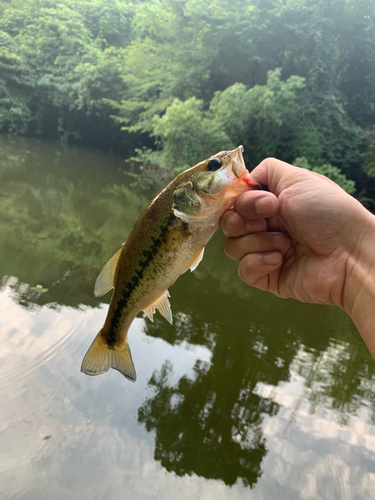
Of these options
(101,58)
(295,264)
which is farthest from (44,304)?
(101,58)

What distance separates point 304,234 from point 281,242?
0.15 meters

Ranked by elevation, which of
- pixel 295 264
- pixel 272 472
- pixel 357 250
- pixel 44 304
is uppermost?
pixel 357 250

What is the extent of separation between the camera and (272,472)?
3229 millimetres

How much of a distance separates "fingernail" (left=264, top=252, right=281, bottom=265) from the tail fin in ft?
3.21

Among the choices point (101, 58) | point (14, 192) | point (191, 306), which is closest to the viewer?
point (191, 306)

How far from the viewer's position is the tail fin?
175 cm

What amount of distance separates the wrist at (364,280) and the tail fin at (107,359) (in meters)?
1.23

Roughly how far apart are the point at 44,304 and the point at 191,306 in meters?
2.28

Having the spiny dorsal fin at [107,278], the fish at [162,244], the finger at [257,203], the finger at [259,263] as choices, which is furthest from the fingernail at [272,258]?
the spiny dorsal fin at [107,278]

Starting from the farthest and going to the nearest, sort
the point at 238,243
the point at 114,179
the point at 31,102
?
the point at 31,102, the point at 114,179, the point at 238,243

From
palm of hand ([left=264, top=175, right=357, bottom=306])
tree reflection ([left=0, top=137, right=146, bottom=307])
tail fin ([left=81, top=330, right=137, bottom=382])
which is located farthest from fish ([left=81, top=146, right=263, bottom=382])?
tree reflection ([left=0, top=137, right=146, bottom=307])

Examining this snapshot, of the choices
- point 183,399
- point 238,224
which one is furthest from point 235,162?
point 183,399

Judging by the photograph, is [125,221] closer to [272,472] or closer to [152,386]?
[152,386]

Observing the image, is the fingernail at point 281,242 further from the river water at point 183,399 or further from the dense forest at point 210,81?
the dense forest at point 210,81
